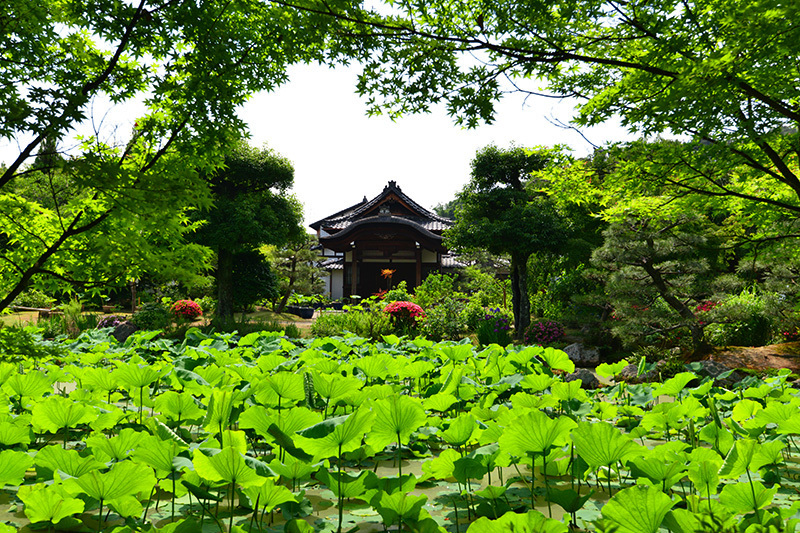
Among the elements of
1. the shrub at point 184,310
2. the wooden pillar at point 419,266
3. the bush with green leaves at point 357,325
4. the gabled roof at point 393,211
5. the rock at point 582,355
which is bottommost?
the rock at point 582,355

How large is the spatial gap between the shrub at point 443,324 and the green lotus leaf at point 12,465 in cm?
941

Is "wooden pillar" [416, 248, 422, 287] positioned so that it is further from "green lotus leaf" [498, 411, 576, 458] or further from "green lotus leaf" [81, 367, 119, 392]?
"green lotus leaf" [498, 411, 576, 458]

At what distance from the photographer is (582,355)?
8445 millimetres

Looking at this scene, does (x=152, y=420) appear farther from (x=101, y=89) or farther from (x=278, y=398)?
(x=101, y=89)

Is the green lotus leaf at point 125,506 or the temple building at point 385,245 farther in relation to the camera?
the temple building at point 385,245

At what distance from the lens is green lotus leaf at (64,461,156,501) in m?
0.93

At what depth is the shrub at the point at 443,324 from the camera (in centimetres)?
1044

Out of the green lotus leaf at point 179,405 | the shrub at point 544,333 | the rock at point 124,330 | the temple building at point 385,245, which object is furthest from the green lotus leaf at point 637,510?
the temple building at point 385,245

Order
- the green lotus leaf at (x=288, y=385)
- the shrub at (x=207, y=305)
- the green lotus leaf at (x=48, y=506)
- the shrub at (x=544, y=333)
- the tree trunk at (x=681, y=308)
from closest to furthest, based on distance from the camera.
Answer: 1. the green lotus leaf at (x=48, y=506)
2. the green lotus leaf at (x=288, y=385)
3. the tree trunk at (x=681, y=308)
4. the shrub at (x=544, y=333)
5. the shrub at (x=207, y=305)

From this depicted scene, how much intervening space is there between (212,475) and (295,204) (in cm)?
1362

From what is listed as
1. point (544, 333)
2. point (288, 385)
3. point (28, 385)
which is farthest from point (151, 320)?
point (288, 385)

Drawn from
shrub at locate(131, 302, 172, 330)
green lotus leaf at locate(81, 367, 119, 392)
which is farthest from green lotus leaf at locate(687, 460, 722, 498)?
shrub at locate(131, 302, 172, 330)

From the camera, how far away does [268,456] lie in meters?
1.63

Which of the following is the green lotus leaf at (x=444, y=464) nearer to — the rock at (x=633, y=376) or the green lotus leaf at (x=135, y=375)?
the green lotus leaf at (x=135, y=375)
